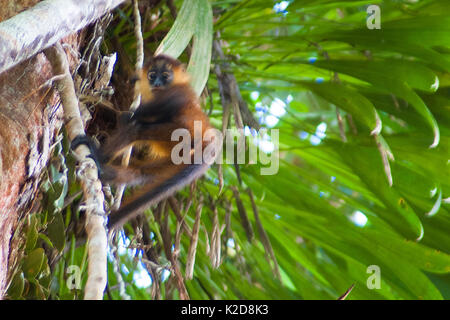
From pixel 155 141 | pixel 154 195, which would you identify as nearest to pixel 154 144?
pixel 155 141

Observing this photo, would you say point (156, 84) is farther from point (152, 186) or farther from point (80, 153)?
point (80, 153)

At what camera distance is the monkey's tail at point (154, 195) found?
1413 millimetres

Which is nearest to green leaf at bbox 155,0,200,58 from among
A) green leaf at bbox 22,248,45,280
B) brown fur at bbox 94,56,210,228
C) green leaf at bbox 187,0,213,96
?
green leaf at bbox 187,0,213,96

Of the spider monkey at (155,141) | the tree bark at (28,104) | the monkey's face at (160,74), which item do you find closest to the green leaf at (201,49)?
the spider monkey at (155,141)

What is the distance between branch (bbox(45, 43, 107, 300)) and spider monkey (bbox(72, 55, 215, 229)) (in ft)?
0.87

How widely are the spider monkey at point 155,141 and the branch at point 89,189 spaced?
264 mm

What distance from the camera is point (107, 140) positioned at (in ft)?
5.05

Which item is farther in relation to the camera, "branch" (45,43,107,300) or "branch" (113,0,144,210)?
"branch" (113,0,144,210)

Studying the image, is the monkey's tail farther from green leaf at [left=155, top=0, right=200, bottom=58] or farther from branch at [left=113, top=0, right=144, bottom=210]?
green leaf at [left=155, top=0, right=200, bottom=58]

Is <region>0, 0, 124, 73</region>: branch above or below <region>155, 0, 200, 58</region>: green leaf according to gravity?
above

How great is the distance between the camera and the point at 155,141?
5.45 feet

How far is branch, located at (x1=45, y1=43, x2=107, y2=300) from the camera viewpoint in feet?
2.48
